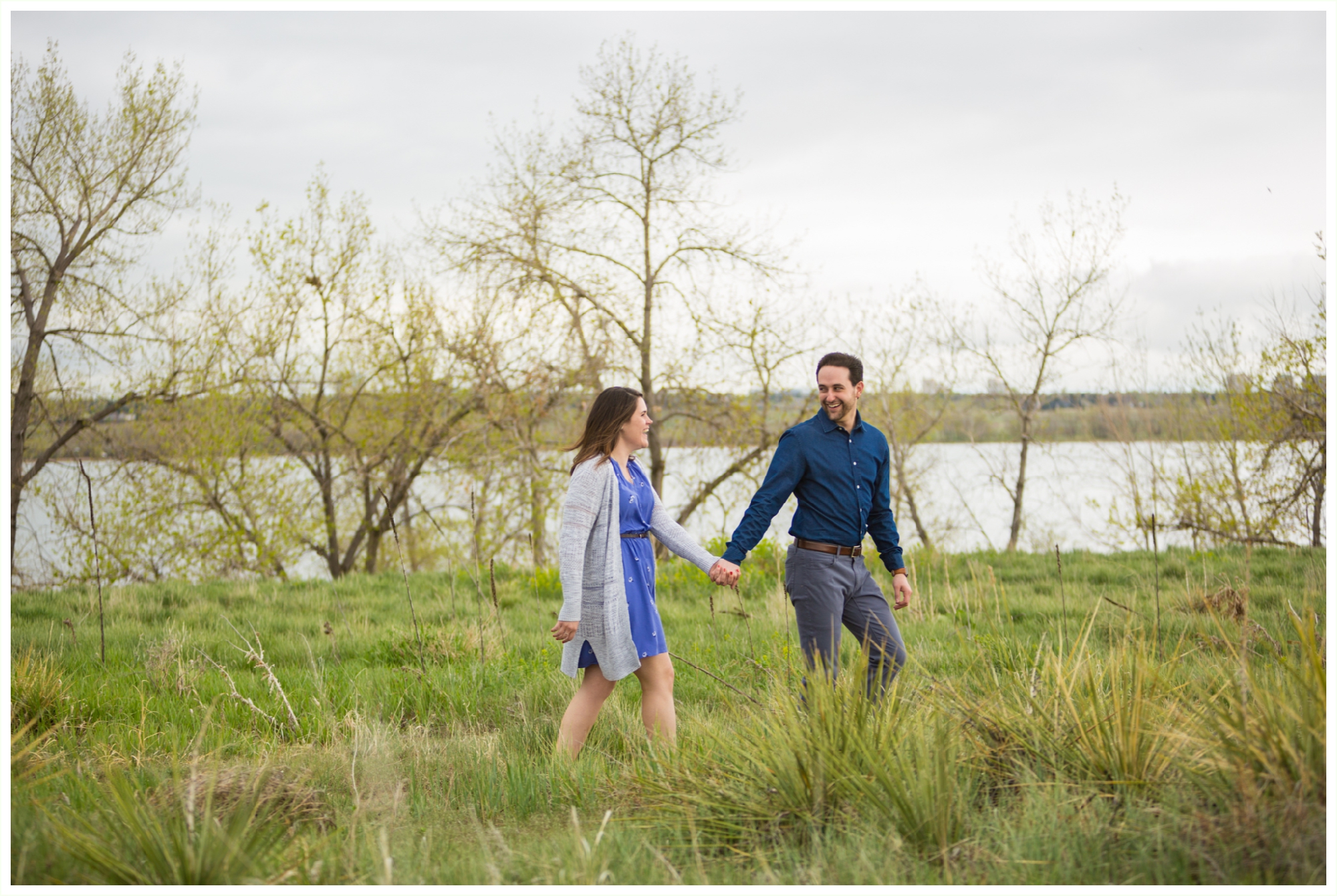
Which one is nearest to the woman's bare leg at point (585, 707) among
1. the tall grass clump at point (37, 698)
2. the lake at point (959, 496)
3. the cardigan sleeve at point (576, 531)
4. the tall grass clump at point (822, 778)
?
the cardigan sleeve at point (576, 531)

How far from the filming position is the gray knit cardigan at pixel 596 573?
4.01m

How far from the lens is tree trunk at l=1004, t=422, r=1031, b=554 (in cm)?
2061

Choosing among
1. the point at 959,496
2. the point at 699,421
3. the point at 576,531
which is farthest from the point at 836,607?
the point at 699,421

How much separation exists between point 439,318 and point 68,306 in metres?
6.56

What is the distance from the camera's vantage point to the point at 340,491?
20031mm

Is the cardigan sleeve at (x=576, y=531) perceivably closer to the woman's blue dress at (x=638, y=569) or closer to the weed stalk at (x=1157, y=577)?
the woman's blue dress at (x=638, y=569)

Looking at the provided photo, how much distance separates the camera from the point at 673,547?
446 cm

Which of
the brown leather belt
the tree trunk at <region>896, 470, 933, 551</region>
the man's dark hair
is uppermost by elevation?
the man's dark hair

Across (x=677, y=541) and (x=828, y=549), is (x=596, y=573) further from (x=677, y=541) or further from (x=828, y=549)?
(x=828, y=549)

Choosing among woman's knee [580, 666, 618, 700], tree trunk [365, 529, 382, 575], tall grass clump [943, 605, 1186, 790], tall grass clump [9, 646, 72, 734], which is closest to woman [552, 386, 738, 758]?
woman's knee [580, 666, 618, 700]

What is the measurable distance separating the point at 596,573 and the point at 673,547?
0.51 metres

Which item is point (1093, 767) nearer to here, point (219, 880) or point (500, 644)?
point (219, 880)

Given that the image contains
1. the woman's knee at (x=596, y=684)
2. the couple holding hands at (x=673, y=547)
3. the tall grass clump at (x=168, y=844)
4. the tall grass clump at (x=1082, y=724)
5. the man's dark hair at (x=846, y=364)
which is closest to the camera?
the tall grass clump at (x=168, y=844)

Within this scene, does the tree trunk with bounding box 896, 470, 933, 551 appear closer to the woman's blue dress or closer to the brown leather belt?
the brown leather belt
